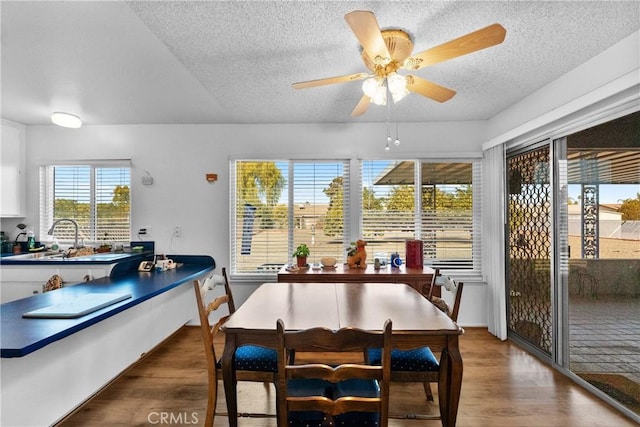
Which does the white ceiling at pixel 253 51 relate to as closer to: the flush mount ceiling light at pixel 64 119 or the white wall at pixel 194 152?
the flush mount ceiling light at pixel 64 119

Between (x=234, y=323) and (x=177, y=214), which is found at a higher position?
(x=177, y=214)

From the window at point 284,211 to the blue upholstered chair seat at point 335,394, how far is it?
2121 millimetres

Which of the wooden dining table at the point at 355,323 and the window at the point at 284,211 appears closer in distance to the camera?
the wooden dining table at the point at 355,323

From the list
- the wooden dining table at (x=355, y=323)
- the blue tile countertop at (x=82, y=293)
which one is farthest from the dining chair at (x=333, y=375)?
the blue tile countertop at (x=82, y=293)

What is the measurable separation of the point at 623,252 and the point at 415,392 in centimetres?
172

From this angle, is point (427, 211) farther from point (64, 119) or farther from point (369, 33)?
point (64, 119)

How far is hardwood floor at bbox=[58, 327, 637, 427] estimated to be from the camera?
1999 millimetres

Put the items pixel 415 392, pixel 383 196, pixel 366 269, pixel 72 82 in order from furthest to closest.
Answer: pixel 383 196
pixel 366 269
pixel 72 82
pixel 415 392

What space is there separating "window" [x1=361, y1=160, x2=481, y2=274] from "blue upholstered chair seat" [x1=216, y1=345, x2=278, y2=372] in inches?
82.5

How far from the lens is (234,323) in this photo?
1615 mm

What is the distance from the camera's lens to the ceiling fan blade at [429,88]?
188 cm

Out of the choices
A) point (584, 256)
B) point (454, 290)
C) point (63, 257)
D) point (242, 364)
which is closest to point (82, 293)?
point (63, 257)

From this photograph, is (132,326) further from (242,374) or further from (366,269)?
(366,269)

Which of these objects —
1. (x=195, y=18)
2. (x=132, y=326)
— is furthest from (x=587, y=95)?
(x=132, y=326)
